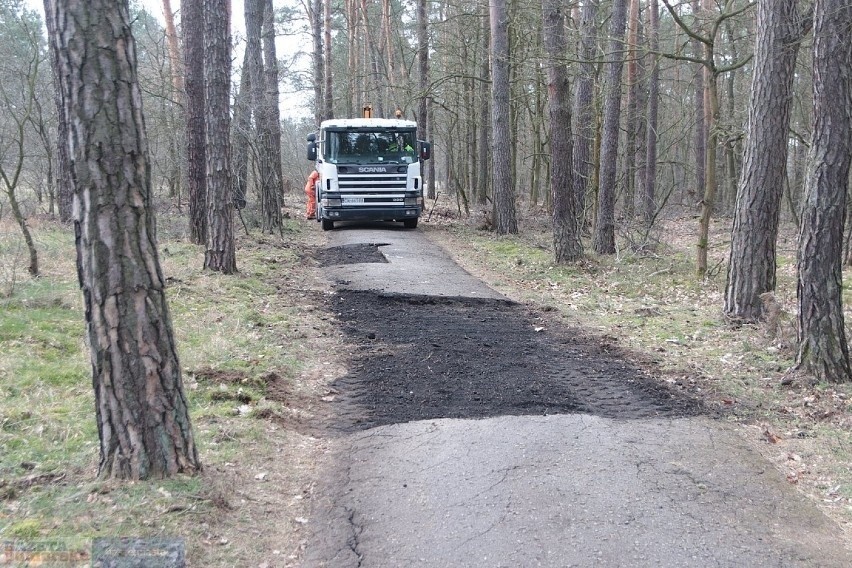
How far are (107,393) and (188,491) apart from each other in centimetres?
72

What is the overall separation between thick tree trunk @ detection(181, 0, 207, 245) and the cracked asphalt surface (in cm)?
788

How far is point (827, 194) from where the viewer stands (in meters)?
6.43

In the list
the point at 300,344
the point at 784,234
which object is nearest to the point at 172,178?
the point at 300,344

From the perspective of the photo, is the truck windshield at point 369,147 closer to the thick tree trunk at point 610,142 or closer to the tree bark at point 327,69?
the thick tree trunk at point 610,142

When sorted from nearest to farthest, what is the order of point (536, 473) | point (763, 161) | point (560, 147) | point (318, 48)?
point (536, 473), point (763, 161), point (560, 147), point (318, 48)

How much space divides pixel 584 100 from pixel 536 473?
12015 mm

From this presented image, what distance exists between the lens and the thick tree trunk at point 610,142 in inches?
566

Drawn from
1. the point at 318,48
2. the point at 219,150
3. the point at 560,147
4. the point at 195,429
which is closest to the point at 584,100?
the point at 560,147

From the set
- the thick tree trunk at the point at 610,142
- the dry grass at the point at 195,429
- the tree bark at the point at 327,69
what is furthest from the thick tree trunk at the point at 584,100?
the tree bark at the point at 327,69

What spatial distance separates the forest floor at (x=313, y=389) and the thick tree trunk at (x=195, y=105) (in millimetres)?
2397

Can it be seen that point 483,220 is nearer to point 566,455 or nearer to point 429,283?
point 429,283

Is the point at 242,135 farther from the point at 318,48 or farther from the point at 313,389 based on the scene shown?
the point at 318,48

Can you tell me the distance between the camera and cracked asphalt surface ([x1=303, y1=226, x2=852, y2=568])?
3879 millimetres

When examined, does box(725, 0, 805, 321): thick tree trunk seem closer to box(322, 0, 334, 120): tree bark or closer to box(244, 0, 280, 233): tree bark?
box(244, 0, 280, 233): tree bark
